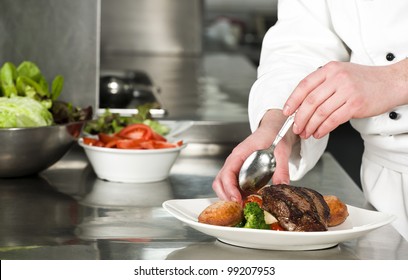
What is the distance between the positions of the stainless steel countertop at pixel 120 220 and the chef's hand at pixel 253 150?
0.10 metres

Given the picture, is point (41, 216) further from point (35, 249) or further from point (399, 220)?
point (399, 220)

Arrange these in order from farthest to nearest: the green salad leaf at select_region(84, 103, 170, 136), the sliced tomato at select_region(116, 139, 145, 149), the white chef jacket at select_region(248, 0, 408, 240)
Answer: the green salad leaf at select_region(84, 103, 170, 136) → the sliced tomato at select_region(116, 139, 145, 149) → the white chef jacket at select_region(248, 0, 408, 240)

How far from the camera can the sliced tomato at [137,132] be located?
2.15m

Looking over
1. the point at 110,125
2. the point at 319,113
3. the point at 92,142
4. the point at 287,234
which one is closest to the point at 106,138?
the point at 92,142

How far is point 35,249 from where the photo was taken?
149 centimetres

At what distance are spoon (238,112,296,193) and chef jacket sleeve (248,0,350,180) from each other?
0.29 meters

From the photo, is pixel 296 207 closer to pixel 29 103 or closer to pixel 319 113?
pixel 319 113

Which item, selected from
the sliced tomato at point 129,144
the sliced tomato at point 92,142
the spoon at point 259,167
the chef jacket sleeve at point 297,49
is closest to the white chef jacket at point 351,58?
the chef jacket sleeve at point 297,49

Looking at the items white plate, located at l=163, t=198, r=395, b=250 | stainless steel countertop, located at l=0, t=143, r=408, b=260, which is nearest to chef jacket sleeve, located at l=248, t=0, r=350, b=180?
stainless steel countertop, located at l=0, t=143, r=408, b=260

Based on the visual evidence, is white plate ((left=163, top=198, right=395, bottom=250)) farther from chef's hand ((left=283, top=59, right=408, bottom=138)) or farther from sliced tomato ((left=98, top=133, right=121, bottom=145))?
sliced tomato ((left=98, top=133, right=121, bottom=145))

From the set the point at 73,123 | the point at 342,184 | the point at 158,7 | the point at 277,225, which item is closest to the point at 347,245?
the point at 277,225

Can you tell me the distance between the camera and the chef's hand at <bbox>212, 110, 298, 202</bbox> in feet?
5.29

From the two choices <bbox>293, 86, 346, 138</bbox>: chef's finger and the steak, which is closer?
the steak

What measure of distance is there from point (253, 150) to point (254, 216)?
11.5 inches
